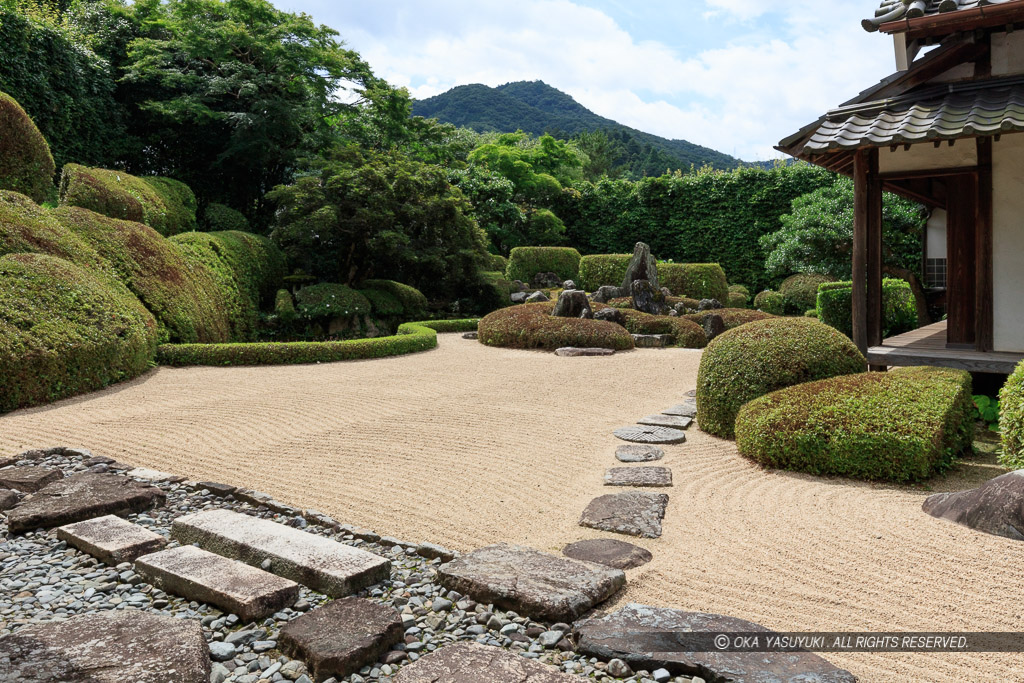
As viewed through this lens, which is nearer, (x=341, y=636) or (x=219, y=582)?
(x=341, y=636)

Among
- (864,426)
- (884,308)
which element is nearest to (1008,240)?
(864,426)

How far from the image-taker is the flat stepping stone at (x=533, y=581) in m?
2.65

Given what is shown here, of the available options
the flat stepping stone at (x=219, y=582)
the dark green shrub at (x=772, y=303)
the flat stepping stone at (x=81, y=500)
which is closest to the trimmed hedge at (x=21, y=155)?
the flat stepping stone at (x=81, y=500)

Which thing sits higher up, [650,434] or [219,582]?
[219,582]

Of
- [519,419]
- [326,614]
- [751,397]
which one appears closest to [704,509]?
[751,397]

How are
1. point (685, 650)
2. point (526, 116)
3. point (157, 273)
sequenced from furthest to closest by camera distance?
point (526, 116)
point (157, 273)
point (685, 650)

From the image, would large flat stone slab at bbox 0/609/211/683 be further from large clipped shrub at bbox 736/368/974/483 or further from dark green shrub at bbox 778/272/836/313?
dark green shrub at bbox 778/272/836/313

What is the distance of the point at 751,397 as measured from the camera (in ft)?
18.4

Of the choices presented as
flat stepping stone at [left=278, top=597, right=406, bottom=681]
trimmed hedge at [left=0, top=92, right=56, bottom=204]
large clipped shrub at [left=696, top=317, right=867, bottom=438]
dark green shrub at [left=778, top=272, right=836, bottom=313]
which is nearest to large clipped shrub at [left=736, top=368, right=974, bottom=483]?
large clipped shrub at [left=696, top=317, right=867, bottom=438]

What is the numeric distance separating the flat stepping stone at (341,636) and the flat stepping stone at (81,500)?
76.0 inches

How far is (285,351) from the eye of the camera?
10.4 m

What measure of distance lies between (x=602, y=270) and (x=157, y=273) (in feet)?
41.6

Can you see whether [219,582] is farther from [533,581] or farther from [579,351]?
[579,351]

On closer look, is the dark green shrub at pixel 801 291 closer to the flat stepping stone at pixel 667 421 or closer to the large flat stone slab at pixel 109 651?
the flat stepping stone at pixel 667 421
